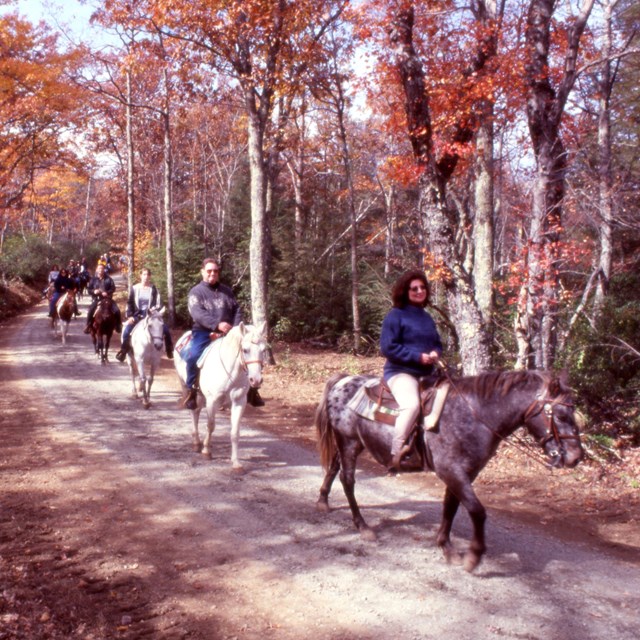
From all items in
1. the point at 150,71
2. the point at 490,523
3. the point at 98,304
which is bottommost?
the point at 490,523

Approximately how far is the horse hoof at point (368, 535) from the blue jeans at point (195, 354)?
4.17m

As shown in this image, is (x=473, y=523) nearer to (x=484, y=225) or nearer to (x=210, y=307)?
(x=210, y=307)

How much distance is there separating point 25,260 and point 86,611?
41103 millimetres

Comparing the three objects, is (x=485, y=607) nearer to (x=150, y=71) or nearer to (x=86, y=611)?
(x=86, y=611)

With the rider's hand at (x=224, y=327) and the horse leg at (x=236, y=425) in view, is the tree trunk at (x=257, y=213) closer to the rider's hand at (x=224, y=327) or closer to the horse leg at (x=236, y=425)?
the rider's hand at (x=224, y=327)

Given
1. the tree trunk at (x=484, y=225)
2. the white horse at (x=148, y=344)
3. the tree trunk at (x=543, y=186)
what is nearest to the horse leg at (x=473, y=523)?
the tree trunk at (x=543, y=186)

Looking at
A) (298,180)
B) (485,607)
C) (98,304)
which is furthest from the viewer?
(298,180)

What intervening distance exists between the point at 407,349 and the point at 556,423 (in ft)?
4.97

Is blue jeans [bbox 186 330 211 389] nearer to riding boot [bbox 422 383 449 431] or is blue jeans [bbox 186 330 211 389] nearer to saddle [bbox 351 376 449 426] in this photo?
saddle [bbox 351 376 449 426]

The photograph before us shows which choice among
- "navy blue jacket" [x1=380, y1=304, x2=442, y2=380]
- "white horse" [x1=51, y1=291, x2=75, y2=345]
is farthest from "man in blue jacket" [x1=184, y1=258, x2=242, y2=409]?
"white horse" [x1=51, y1=291, x2=75, y2=345]

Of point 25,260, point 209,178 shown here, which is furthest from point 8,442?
point 25,260

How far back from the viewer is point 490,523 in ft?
21.8

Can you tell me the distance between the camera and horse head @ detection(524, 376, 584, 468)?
4855mm

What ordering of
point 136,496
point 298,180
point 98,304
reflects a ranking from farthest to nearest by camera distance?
point 298,180
point 98,304
point 136,496
